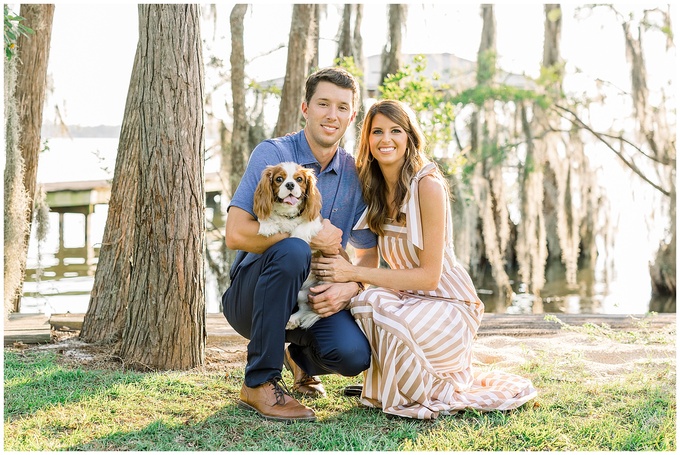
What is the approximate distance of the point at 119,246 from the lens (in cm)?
534

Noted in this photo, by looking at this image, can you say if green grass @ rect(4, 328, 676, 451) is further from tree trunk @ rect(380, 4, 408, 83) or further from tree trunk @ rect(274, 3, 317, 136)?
tree trunk @ rect(380, 4, 408, 83)

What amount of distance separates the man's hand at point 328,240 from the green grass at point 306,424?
2.64 feet

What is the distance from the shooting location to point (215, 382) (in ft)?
13.7

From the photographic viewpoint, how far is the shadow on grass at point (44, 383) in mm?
3689

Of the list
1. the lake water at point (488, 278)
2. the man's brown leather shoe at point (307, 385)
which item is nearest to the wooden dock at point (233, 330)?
the man's brown leather shoe at point (307, 385)

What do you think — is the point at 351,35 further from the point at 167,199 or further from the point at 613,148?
the point at 167,199

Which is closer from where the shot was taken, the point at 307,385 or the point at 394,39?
the point at 307,385

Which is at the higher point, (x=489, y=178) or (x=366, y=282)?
(x=489, y=178)

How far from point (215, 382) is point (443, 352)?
141 centimetres

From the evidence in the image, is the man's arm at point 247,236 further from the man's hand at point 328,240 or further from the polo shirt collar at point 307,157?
the polo shirt collar at point 307,157

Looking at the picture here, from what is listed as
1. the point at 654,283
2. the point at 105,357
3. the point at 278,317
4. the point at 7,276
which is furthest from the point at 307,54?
the point at 654,283

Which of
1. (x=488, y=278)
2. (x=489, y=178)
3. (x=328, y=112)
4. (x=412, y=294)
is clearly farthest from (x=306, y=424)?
(x=488, y=278)

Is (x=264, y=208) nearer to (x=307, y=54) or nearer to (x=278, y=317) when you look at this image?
(x=278, y=317)

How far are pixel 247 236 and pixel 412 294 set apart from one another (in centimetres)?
93
